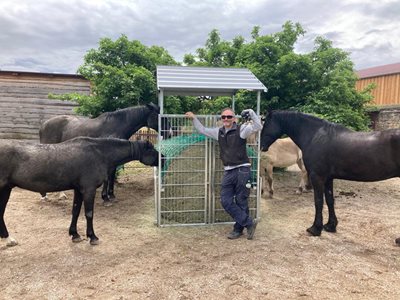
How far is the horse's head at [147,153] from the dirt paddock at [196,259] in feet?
3.94

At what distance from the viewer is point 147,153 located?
5488 millimetres

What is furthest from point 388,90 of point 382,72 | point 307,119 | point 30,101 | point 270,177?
point 30,101

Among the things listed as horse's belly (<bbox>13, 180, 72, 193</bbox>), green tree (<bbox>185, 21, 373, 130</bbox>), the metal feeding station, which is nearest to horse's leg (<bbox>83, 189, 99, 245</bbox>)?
horse's belly (<bbox>13, 180, 72, 193</bbox>)

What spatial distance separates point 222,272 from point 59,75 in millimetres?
11365

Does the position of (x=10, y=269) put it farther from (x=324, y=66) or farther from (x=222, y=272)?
(x=324, y=66)

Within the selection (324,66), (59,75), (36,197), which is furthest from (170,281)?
(59,75)

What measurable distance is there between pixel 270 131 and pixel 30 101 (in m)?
10.2

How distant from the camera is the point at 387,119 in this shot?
16188 millimetres

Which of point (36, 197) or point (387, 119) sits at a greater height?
point (387, 119)

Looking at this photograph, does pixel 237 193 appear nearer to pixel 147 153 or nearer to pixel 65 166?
pixel 147 153

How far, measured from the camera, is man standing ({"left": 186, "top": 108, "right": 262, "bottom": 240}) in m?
5.01

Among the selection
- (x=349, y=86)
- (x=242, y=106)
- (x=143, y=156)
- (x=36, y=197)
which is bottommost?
(x=36, y=197)

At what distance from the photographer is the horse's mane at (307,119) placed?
5.52m

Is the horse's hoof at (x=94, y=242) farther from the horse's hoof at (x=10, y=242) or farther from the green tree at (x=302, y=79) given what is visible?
the green tree at (x=302, y=79)
